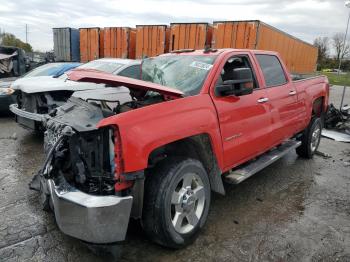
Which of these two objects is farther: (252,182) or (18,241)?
(252,182)

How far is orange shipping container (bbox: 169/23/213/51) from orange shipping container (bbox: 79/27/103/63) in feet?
17.1

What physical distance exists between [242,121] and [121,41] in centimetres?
1429

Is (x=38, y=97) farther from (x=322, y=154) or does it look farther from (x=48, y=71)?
(x=322, y=154)

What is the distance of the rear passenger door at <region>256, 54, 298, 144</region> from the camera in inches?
184

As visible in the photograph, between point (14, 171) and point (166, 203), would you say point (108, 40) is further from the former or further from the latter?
point (166, 203)

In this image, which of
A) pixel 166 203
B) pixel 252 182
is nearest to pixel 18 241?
pixel 166 203

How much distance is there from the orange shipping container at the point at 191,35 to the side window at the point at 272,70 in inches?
339

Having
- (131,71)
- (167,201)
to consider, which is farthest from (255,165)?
(131,71)

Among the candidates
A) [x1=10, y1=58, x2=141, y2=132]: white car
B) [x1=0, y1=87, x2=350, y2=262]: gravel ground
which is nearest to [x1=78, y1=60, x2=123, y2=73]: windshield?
[x1=10, y1=58, x2=141, y2=132]: white car

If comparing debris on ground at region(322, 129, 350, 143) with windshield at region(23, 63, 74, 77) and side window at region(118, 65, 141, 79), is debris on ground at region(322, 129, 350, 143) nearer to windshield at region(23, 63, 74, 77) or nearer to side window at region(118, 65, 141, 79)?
side window at region(118, 65, 141, 79)

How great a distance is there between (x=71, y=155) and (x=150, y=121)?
29.6 inches

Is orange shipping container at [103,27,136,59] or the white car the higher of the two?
orange shipping container at [103,27,136,59]

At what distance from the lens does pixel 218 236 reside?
353cm

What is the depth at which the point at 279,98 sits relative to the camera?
480cm
